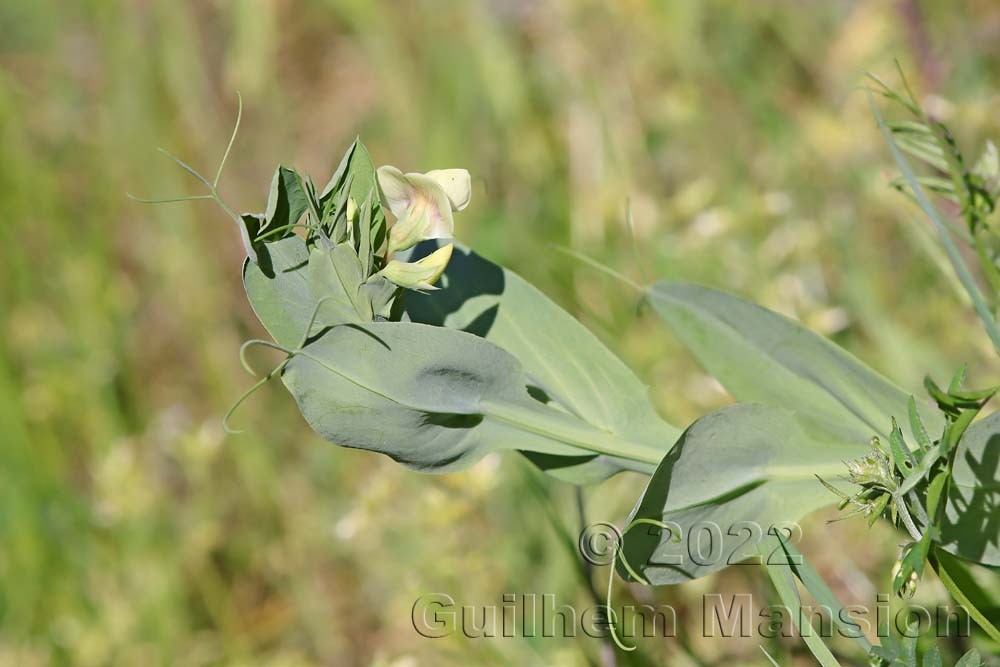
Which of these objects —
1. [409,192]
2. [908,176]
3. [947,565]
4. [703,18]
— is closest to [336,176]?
[409,192]

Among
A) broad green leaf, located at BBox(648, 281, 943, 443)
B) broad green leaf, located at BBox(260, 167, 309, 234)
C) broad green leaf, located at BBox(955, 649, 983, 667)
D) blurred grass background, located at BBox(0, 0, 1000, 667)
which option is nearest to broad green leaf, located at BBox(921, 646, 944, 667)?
broad green leaf, located at BBox(955, 649, 983, 667)

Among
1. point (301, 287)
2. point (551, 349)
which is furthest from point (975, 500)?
point (301, 287)

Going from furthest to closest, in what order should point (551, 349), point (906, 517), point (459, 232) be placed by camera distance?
point (459, 232) → point (551, 349) → point (906, 517)

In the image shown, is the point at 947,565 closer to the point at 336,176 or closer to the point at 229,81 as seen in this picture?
the point at 336,176

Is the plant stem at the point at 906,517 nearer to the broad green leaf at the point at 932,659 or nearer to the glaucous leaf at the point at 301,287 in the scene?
the broad green leaf at the point at 932,659

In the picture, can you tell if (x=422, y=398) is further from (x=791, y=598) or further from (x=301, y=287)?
(x=791, y=598)

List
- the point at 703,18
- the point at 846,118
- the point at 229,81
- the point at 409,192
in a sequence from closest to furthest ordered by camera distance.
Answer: the point at 409,192 → the point at 846,118 → the point at 703,18 → the point at 229,81
